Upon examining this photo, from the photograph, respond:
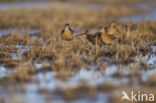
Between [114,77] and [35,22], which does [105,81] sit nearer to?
[114,77]

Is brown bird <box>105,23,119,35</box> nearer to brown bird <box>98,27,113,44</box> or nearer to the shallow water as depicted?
brown bird <box>98,27,113,44</box>

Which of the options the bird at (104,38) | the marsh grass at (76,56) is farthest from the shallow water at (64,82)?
the bird at (104,38)

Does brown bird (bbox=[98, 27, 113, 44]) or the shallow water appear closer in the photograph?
the shallow water

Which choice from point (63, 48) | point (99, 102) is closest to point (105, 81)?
point (99, 102)

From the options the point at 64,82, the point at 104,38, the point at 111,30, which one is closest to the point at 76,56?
the point at 64,82

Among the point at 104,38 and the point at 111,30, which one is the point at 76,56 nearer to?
the point at 104,38

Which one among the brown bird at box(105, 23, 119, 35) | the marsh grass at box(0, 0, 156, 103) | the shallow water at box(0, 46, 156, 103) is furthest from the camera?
the brown bird at box(105, 23, 119, 35)

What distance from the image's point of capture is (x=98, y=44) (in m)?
10.4

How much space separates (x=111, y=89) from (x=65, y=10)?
1565 cm

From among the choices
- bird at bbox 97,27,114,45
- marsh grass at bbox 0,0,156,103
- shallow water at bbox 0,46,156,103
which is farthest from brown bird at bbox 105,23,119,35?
shallow water at bbox 0,46,156,103

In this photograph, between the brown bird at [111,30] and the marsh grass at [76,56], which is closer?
the marsh grass at [76,56]

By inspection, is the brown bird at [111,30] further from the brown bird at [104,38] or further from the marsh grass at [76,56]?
the brown bird at [104,38]

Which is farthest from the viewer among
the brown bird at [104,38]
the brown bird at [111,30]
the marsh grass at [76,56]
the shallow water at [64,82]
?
the brown bird at [111,30]

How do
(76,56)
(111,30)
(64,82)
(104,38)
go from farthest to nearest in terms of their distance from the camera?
(111,30) → (104,38) → (76,56) → (64,82)
